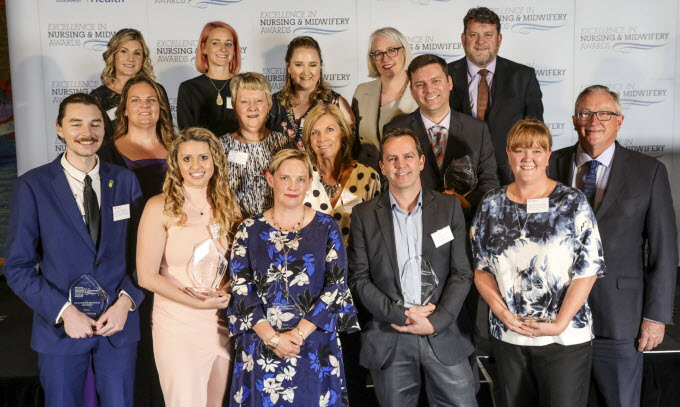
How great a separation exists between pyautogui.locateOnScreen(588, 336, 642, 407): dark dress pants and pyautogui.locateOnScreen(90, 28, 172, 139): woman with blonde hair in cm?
354

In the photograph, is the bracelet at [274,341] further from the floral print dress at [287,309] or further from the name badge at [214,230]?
the name badge at [214,230]

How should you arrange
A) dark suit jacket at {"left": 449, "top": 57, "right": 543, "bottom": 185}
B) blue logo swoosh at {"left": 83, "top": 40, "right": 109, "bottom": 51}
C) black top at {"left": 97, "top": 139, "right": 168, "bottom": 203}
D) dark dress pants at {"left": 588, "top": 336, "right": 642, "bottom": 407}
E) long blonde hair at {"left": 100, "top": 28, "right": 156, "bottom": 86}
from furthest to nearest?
blue logo swoosh at {"left": 83, "top": 40, "right": 109, "bottom": 51} < long blonde hair at {"left": 100, "top": 28, "right": 156, "bottom": 86} < dark suit jacket at {"left": 449, "top": 57, "right": 543, "bottom": 185} < black top at {"left": 97, "top": 139, "right": 168, "bottom": 203} < dark dress pants at {"left": 588, "top": 336, "right": 642, "bottom": 407}

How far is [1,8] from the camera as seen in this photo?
5.41 m

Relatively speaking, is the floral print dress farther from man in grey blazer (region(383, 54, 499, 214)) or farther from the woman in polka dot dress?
man in grey blazer (region(383, 54, 499, 214))

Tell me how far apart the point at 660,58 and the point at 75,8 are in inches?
214

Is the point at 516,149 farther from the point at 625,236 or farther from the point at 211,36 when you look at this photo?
the point at 211,36

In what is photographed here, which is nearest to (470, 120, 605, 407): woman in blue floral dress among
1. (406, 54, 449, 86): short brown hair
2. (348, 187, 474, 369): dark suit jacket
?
(348, 187, 474, 369): dark suit jacket

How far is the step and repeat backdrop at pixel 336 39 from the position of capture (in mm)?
5285

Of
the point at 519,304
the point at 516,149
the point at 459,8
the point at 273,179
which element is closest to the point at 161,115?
the point at 273,179

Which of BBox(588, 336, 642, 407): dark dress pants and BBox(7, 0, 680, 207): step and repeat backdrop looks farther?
BBox(7, 0, 680, 207): step and repeat backdrop

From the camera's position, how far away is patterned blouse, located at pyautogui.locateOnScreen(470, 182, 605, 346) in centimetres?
256

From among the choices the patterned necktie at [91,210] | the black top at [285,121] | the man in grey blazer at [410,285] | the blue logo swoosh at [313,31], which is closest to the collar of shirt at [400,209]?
the man in grey blazer at [410,285]

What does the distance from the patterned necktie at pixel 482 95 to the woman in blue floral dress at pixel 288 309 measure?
201 cm

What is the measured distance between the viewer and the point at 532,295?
260cm
